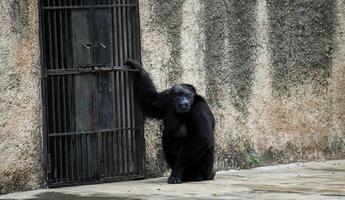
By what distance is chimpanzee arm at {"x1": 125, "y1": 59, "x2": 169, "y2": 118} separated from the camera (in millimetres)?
10578

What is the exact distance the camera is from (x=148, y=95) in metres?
10.6

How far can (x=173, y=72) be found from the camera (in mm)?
11172

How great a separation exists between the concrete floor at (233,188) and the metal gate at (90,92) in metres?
0.32

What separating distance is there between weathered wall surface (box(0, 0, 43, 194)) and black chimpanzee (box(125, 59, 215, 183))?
125 centimetres

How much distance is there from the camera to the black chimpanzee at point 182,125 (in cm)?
1030

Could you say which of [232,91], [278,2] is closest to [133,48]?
[232,91]

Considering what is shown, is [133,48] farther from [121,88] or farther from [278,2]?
[278,2]

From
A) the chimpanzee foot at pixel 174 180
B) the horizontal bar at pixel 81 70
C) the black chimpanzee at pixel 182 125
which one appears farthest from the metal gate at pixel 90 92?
the chimpanzee foot at pixel 174 180

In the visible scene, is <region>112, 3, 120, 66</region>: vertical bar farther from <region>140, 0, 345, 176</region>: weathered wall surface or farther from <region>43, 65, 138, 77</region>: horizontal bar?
<region>140, 0, 345, 176</region>: weathered wall surface

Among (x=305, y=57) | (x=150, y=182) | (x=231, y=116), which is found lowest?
(x=150, y=182)

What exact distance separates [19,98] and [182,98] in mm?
1798

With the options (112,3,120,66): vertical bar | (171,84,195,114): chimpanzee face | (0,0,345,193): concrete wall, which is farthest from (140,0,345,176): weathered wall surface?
(171,84,195,114): chimpanzee face

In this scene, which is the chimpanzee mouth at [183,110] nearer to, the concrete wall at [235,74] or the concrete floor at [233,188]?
the concrete wall at [235,74]

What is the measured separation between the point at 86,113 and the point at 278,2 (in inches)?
127
